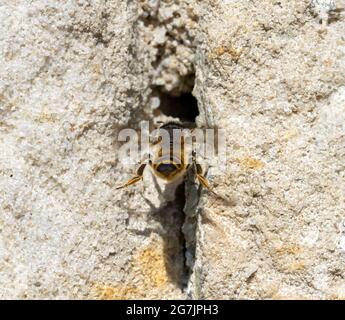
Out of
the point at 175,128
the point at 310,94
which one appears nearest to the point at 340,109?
the point at 310,94

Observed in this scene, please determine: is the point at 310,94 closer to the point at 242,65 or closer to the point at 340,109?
the point at 340,109

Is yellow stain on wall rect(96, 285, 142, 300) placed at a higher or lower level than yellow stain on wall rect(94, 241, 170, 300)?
lower

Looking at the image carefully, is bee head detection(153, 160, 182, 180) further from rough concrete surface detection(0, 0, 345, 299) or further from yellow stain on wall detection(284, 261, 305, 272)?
yellow stain on wall detection(284, 261, 305, 272)

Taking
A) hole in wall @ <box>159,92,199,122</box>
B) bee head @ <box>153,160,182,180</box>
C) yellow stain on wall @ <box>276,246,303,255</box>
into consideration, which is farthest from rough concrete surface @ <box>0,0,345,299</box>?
hole in wall @ <box>159,92,199,122</box>

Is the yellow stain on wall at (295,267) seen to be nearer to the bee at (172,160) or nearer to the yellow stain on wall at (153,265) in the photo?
the bee at (172,160)

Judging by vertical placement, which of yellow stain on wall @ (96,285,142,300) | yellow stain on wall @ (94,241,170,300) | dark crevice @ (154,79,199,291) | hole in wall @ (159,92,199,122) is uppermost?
hole in wall @ (159,92,199,122)

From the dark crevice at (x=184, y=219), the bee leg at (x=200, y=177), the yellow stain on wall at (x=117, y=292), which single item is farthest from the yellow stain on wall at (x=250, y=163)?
the yellow stain on wall at (x=117, y=292)

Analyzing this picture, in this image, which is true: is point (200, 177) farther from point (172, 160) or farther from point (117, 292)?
point (117, 292)
